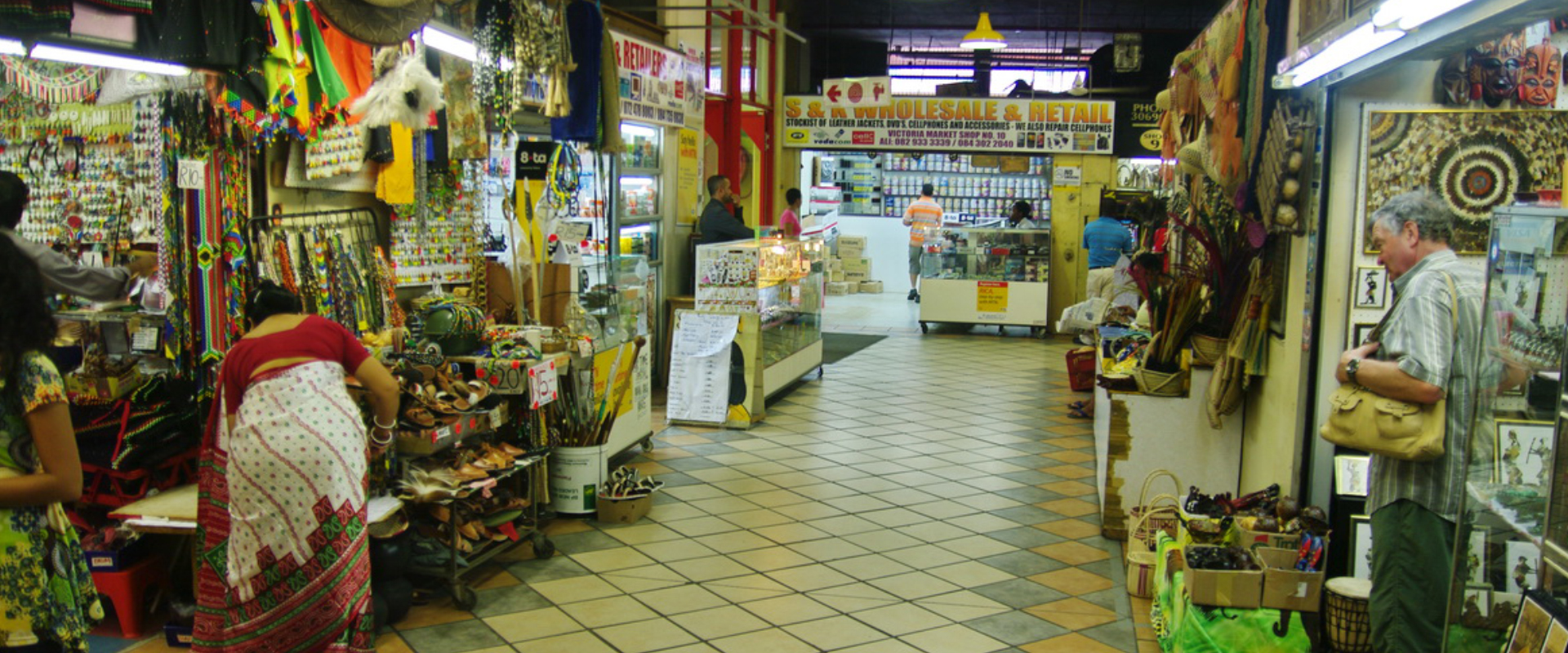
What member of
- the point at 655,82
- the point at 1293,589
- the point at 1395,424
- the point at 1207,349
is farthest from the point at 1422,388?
the point at 655,82

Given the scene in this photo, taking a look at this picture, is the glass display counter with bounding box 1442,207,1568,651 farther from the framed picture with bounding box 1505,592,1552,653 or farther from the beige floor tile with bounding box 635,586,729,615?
the beige floor tile with bounding box 635,586,729,615

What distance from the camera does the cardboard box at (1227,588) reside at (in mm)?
3570

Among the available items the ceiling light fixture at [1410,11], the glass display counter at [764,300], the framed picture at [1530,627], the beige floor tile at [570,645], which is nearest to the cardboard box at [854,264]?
the glass display counter at [764,300]

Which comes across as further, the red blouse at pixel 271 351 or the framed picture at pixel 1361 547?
the framed picture at pixel 1361 547

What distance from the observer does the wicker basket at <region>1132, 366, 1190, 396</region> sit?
16.9 feet

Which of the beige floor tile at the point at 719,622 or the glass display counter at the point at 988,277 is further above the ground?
the glass display counter at the point at 988,277

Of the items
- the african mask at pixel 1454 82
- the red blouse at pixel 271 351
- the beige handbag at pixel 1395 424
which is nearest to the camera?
the beige handbag at pixel 1395 424

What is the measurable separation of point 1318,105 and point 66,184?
4630 mm

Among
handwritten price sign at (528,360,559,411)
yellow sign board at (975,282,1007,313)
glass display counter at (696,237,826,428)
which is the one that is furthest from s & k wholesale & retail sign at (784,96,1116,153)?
handwritten price sign at (528,360,559,411)

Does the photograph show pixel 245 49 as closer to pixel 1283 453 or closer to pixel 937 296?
pixel 1283 453

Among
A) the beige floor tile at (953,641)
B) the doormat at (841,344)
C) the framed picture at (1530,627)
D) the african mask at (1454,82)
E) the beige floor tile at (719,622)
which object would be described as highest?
the african mask at (1454,82)

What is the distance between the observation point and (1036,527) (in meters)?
5.62

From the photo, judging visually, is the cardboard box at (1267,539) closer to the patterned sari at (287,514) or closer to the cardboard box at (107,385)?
the patterned sari at (287,514)

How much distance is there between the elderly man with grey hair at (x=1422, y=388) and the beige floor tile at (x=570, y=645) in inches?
94.9
